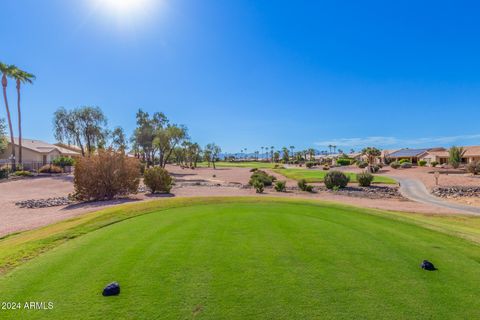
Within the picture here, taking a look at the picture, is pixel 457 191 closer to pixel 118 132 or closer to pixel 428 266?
pixel 428 266

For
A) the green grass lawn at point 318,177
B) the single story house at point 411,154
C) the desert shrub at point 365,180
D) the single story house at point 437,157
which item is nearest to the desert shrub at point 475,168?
the green grass lawn at point 318,177

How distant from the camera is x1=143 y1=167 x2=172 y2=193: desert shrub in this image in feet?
76.6

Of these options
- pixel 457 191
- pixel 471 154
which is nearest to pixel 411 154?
pixel 471 154

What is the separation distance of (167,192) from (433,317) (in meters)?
22.3

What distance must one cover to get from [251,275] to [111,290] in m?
2.29

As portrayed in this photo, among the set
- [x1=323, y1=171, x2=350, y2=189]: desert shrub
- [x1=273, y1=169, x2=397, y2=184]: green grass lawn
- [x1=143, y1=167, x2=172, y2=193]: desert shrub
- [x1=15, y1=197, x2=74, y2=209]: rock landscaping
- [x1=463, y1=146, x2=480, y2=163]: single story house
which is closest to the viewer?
[x1=15, y1=197, x2=74, y2=209]: rock landscaping

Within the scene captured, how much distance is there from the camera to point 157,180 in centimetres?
2341

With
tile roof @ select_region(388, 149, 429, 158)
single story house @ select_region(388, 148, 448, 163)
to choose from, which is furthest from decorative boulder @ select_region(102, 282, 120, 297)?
tile roof @ select_region(388, 149, 429, 158)

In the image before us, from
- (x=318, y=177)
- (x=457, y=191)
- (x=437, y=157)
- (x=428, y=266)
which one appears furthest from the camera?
(x=437, y=157)

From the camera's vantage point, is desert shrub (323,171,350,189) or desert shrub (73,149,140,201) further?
Result: desert shrub (323,171,350,189)

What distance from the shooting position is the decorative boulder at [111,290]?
407 cm

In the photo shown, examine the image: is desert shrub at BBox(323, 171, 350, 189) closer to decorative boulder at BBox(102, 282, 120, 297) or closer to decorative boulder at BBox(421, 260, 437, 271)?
decorative boulder at BBox(421, 260, 437, 271)

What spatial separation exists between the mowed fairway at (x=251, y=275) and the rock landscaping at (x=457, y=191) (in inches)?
1043

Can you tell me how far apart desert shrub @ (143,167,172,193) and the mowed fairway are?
53.1 feet
